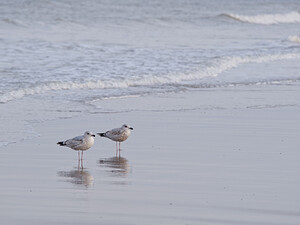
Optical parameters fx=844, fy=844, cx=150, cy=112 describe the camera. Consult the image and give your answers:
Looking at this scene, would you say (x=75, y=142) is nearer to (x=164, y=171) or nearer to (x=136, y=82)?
(x=164, y=171)

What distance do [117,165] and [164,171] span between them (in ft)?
2.19

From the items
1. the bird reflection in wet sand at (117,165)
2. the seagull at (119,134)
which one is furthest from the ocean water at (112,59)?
the bird reflection in wet sand at (117,165)

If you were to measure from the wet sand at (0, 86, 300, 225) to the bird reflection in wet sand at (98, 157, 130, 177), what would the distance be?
1 cm

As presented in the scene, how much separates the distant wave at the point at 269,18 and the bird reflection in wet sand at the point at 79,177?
38936 mm

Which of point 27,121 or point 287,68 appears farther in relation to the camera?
point 287,68

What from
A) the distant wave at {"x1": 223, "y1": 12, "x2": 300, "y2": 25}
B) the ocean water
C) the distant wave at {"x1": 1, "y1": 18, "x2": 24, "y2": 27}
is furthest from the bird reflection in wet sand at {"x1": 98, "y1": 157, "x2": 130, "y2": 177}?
the distant wave at {"x1": 223, "y1": 12, "x2": 300, "y2": 25}

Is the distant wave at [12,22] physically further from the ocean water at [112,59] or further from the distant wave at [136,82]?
the distant wave at [136,82]

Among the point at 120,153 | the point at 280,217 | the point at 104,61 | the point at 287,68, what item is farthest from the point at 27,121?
the point at 287,68

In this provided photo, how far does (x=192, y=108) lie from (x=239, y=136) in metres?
2.81

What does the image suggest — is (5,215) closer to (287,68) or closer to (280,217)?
(280,217)

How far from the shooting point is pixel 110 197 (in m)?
7.45

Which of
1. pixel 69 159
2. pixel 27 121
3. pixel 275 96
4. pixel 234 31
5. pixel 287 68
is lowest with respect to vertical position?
pixel 69 159

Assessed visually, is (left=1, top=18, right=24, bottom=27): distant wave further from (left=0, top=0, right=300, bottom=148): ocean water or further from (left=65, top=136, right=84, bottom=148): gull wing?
(left=65, top=136, right=84, bottom=148): gull wing

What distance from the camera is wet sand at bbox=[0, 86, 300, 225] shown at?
6.86m
